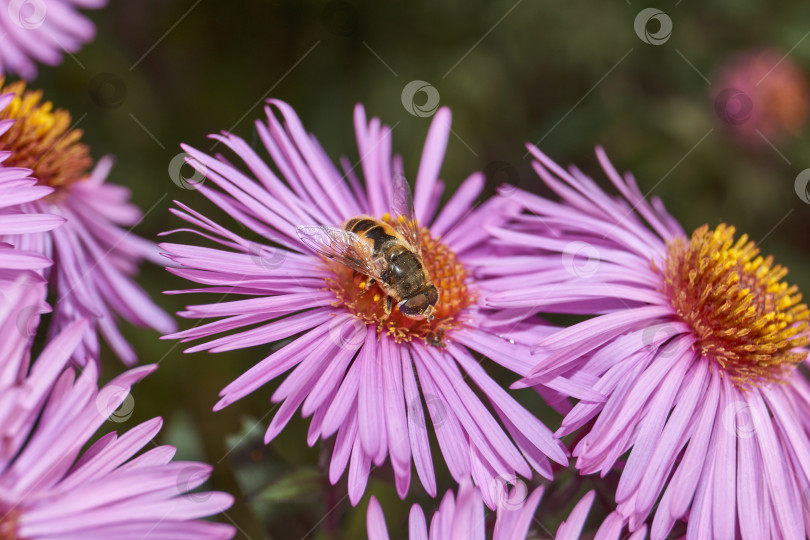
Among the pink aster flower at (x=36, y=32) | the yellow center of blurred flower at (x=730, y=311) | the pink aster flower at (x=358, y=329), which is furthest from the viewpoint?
the pink aster flower at (x=36, y=32)

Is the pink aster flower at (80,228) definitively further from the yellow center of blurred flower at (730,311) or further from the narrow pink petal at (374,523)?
the yellow center of blurred flower at (730,311)

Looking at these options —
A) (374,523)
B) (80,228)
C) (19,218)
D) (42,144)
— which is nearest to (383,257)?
(374,523)

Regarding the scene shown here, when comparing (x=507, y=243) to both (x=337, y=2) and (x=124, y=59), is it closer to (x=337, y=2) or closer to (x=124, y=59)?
(x=337, y=2)

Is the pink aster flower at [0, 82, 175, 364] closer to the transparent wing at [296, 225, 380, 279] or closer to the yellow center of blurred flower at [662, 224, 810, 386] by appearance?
the transparent wing at [296, 225, 380, 279]

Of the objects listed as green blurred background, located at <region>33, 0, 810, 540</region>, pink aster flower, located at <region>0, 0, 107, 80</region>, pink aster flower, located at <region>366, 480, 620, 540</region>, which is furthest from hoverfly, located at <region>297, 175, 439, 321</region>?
pink aster flower, located at <region>0, 0, 107, 80</region>

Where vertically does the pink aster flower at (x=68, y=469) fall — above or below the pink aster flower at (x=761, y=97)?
below

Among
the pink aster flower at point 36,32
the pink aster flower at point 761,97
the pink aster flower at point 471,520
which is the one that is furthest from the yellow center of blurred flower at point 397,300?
the pink aster flower at point 761,97
